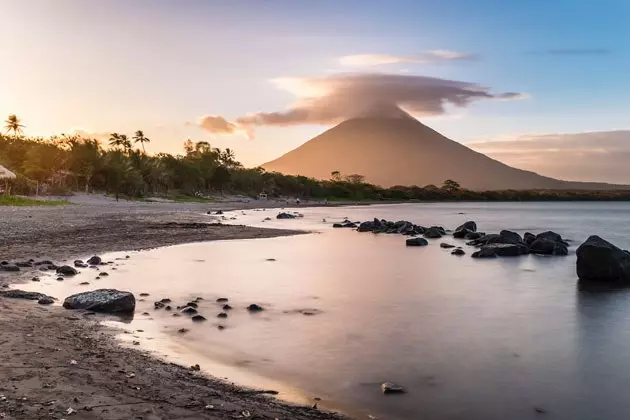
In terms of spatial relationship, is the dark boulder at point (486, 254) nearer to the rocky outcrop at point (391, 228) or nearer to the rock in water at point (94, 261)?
the rocky outcrop at point (391, 228)

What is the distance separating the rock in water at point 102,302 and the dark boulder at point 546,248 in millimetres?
26938

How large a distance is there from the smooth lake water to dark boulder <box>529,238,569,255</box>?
7961 mm

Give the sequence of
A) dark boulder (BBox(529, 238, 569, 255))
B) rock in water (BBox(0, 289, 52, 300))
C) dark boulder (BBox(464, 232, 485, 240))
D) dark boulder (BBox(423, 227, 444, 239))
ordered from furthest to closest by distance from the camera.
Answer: dark boulder (BBox(423, 227, 444, 239)), dark boulder (BBox(464, 232, 485, 240)), dark boulder (BBox(529, 238, 569, 255)), rock in water (BBox(0, 289, 52, 300))

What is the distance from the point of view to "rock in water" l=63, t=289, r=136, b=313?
465 inches

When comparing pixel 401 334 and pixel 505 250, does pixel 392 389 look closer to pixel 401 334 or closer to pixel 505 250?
pixel 401 334

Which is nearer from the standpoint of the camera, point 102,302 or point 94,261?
point 102,302

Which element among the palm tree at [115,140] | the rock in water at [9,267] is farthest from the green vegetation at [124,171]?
the rock in water at [9,267]

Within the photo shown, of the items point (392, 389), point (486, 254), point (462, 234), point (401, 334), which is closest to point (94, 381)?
point (392, 389)

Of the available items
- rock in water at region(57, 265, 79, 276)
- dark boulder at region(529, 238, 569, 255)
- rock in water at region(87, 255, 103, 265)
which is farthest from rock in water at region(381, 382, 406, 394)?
dark boulder at region(529, 238, 569, 255)

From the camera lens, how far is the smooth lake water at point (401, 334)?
8.23 meters

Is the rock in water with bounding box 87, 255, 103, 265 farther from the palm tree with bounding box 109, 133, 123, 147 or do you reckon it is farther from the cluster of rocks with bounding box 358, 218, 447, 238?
the palm tree with bounding box 109, 133, 123, 147

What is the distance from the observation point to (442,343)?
38.4 ft

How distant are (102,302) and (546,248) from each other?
27.9 m

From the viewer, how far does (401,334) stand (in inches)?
482
